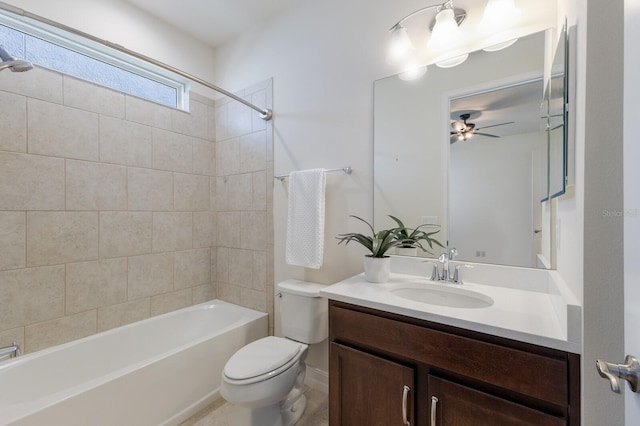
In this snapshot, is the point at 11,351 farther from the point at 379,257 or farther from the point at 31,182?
the point at 379,257

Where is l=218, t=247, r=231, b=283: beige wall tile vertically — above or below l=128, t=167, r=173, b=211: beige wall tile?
below

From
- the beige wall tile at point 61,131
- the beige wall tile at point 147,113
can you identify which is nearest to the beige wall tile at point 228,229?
the beige wall tile at point 147,113

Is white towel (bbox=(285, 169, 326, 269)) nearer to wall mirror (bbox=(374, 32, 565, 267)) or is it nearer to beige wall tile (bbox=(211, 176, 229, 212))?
wall mirror (bbox=(374, 32, 565, 267))

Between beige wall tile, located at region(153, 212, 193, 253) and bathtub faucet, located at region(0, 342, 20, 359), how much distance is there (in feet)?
2.83

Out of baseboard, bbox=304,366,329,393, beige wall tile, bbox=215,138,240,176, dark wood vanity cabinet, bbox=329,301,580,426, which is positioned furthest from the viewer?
beige wall tile, bbox=215,138,240,176

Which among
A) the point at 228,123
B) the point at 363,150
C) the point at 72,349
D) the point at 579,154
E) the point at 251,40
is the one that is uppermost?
the point at 251,40

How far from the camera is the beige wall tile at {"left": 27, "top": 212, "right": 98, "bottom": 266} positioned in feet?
5.40

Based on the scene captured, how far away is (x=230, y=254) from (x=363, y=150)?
1.48 m

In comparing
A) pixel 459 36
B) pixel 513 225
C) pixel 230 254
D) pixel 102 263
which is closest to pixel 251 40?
pixel 459 36

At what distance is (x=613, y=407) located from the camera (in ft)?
2.26

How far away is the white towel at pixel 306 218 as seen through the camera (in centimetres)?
180

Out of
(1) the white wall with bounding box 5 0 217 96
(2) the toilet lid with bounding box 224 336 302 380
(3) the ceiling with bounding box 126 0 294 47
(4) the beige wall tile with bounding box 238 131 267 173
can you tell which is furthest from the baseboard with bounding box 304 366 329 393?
(3) the ceiling with bounding box 126 0 294 47

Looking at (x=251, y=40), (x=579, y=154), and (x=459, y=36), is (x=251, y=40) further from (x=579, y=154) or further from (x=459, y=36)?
(x=579, y=154)

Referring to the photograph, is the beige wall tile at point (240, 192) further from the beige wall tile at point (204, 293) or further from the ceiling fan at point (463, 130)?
the ceiling fan at point (463, 130)
